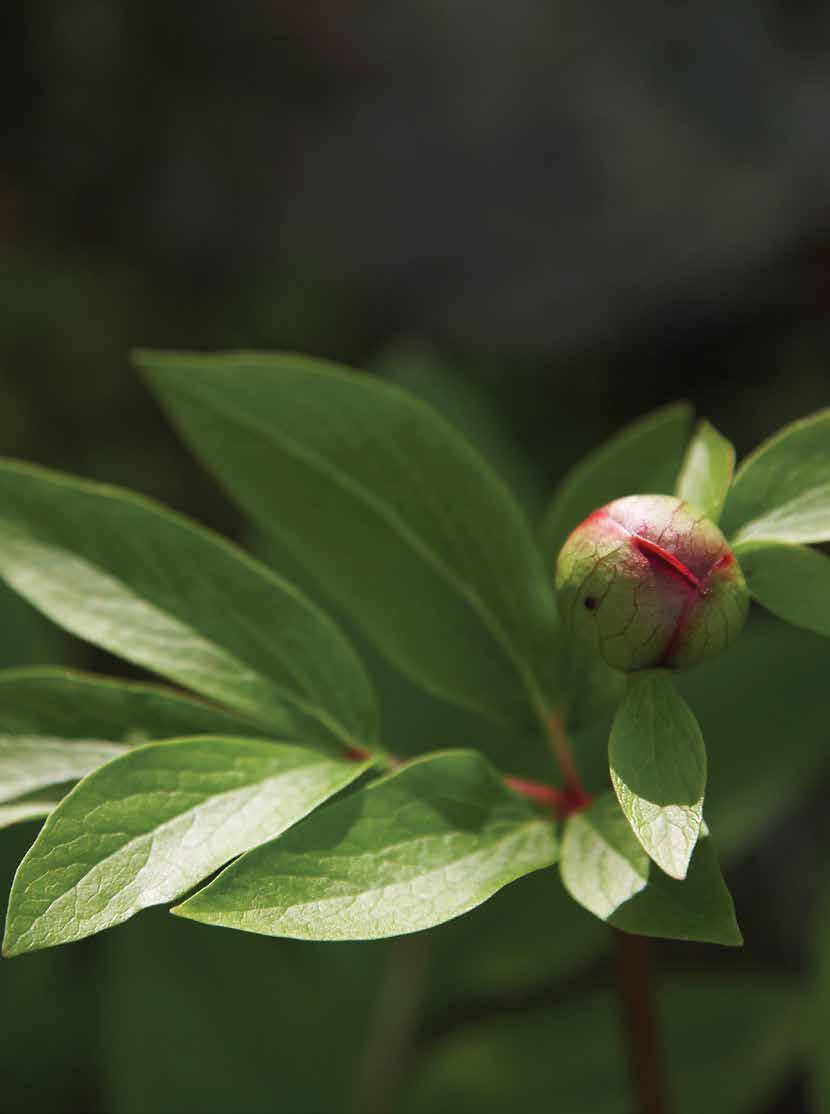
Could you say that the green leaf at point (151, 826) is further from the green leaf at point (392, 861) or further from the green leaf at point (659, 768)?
the green leaf at point (659, 768)

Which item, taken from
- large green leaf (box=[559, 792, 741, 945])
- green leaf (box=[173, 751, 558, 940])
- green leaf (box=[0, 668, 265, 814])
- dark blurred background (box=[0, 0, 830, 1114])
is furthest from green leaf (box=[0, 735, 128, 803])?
dark blurred background (box=[0, 0, 830, 1114])

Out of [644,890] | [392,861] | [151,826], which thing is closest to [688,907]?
[644,890]

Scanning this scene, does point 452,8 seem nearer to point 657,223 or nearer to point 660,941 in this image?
point 657,223

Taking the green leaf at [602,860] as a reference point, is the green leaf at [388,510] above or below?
above

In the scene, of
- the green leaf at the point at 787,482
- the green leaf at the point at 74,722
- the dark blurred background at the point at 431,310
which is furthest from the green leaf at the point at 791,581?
the dark blurred background at the point at 431,310

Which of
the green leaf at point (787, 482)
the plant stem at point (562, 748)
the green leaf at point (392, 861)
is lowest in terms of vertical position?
the plant stem at point (562, 748)

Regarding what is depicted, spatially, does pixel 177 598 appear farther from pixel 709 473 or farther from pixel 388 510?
pixel 709 473

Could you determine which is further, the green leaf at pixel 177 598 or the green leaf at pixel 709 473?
the green leaf at pixel 177 598
